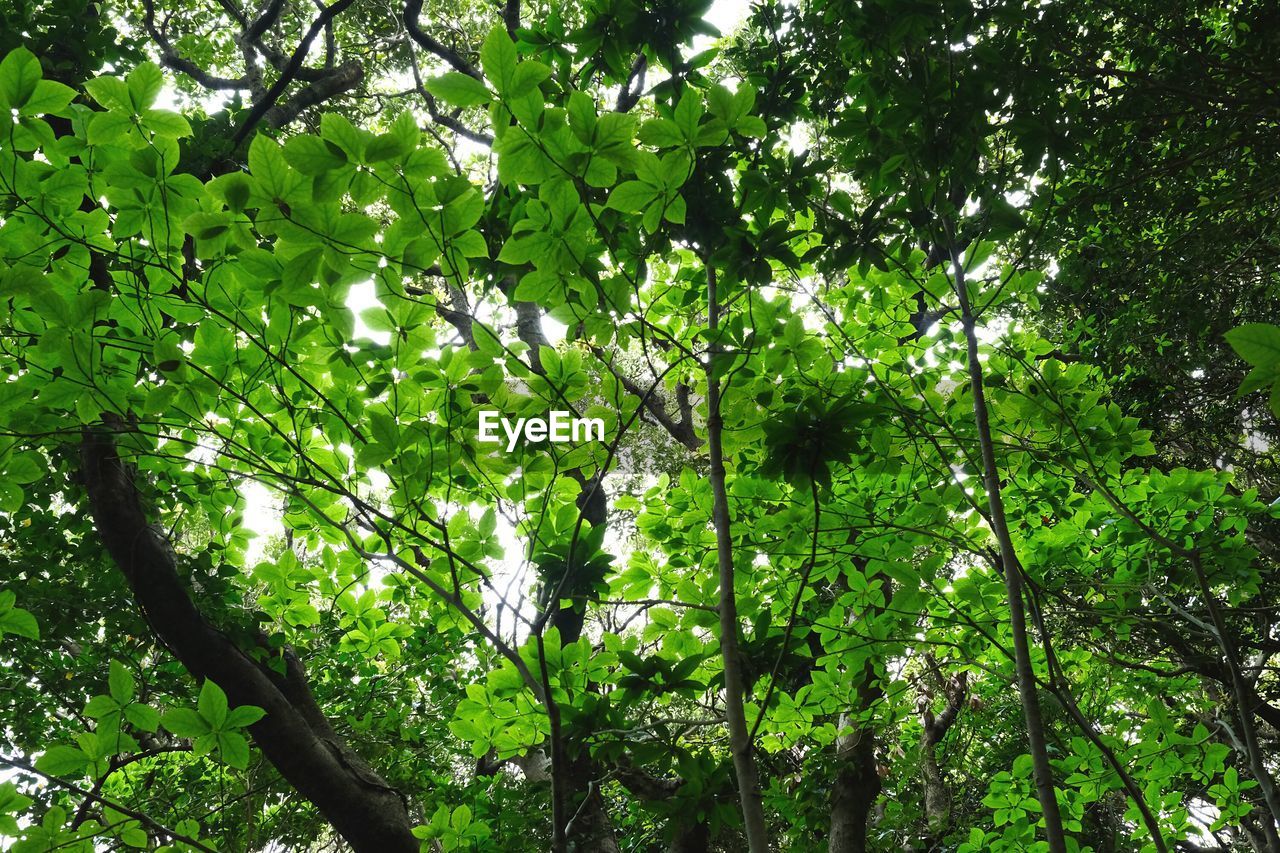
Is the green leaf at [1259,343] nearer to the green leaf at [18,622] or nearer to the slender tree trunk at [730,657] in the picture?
the slender tree trunk at [730,657]

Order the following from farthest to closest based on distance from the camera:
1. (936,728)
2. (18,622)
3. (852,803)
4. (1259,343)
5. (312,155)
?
(936,728)
(852,803)
(18,622)
(312,155)
(1259,343)

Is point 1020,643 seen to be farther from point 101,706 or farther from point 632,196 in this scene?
point 101,706

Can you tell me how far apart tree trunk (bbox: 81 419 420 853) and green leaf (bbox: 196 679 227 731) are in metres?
1.20

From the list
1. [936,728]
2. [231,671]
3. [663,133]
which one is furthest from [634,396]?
[936,728]

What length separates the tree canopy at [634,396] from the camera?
4.36ft

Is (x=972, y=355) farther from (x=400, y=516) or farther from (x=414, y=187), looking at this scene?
(x=400, y=516)

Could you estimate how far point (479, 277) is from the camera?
188 centimetres

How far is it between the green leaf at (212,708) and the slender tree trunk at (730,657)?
2.90ft

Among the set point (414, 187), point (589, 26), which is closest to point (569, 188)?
point (414, 187)

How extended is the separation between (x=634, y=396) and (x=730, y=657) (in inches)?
23.4

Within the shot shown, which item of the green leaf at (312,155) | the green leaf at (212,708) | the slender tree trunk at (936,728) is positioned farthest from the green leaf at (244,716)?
the slender tree trunk at (936,728)

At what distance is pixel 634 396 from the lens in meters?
1.67

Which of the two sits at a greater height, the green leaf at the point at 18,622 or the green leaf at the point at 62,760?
the green leaf at the point at 18,622

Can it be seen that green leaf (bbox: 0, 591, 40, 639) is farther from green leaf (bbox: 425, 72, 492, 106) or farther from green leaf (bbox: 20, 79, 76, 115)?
green leaf (bbox: 425, 72, 492, 106)
